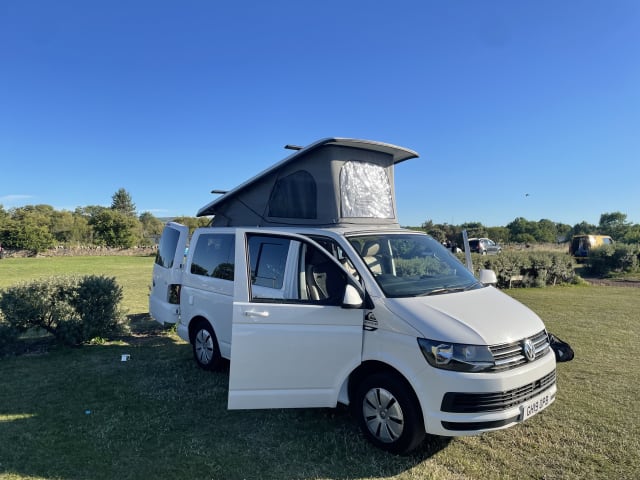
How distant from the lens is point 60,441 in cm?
391

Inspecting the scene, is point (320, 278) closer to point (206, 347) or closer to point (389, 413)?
point (389, 413)

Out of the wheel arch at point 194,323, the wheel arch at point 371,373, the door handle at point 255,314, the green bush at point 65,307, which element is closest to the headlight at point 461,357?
the wheel arch at point 371,373

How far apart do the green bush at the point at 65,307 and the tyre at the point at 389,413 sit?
18.0ft

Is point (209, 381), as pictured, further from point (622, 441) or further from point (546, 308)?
point (546, 308)

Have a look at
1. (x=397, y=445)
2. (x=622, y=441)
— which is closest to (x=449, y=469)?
(x=397, y=445)

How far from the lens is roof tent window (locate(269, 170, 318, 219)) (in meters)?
5.50

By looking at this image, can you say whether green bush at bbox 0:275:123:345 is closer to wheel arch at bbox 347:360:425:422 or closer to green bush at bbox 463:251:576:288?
wheel arch at bbox 347:360:425:422

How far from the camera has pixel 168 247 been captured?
712 centimetres

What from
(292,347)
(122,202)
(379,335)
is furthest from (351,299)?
(122,202)

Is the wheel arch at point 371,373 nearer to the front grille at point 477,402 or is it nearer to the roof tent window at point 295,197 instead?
the front grille at point 477,402

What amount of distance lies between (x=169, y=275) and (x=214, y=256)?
4.40ft

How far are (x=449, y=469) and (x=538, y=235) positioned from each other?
7092 cm

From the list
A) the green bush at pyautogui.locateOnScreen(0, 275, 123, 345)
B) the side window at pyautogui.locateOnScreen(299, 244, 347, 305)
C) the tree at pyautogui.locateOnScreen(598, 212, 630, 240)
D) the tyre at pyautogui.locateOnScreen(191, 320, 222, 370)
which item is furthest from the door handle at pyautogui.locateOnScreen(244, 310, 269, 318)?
the tree at pyautogui.locateOnScreen(598, 212, 630, 240)

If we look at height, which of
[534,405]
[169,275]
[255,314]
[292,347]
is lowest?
[534,405]
